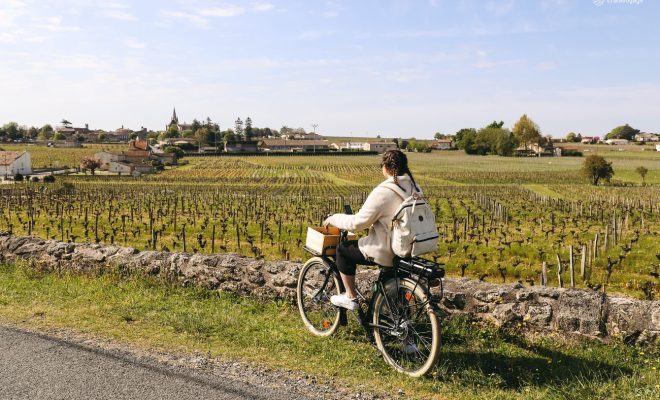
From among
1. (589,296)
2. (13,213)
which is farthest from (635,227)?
(13,213)

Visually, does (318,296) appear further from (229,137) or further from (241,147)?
(229,137)

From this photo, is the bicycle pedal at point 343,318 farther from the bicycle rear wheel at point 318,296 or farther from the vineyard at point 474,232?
the vineyard at point 474,232

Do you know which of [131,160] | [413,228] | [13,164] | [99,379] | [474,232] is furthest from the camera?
[131,160]

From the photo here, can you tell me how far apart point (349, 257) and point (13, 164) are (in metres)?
94.7

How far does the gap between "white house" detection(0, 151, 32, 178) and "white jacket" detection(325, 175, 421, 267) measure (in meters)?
91.5

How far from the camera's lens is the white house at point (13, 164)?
8338 cm

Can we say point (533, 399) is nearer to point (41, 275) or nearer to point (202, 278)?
point (202, 278)

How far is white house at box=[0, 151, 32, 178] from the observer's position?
83375 mm

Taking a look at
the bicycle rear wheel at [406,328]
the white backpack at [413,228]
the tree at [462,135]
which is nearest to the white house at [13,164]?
the bicycle rear wheel at [406,328]

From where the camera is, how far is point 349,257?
19.0ft

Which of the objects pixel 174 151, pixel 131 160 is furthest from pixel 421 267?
pixel 174 151

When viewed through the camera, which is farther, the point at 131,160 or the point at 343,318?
the point at 131,160

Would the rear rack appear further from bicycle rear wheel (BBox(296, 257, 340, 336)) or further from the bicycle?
bicycle rear wheel (BBox(296, 257, 340, 336))

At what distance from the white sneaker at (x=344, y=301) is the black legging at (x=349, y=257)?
11.4 inches
